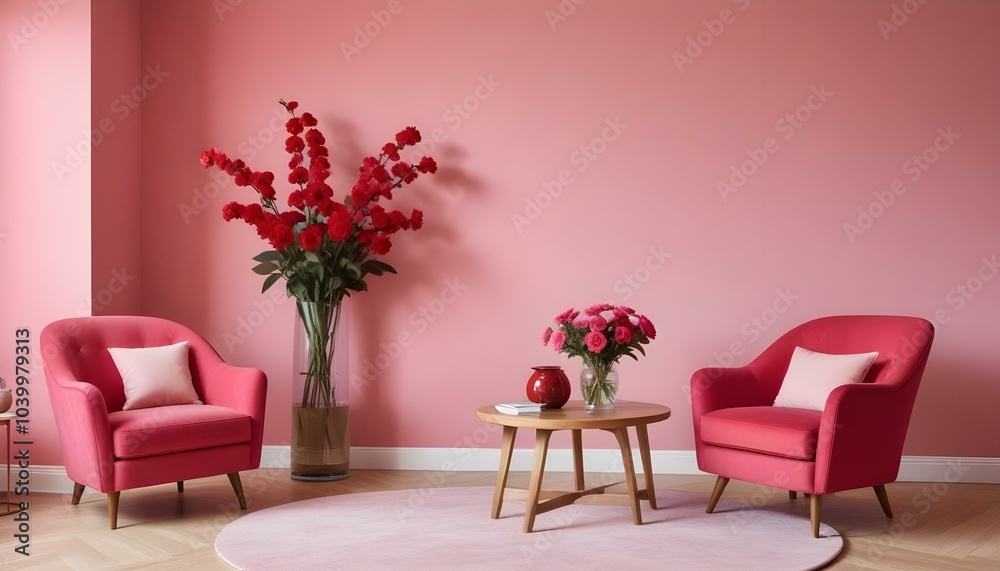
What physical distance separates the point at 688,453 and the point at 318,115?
2.80 meters

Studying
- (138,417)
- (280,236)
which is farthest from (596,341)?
(138,417)

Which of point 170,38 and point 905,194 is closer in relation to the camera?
point 905,194

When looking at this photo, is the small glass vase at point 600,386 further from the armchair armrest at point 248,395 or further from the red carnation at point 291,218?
the red carnation at point 291,218

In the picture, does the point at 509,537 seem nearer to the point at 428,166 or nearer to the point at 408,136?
the point at 428,166

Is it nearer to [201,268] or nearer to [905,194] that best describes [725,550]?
[905,194]

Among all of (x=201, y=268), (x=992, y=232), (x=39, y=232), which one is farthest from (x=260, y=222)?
(x=992, y=232)

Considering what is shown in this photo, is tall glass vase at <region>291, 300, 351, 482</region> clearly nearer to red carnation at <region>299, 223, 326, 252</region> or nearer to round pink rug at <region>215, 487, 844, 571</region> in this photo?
red carnation at <region>299, 223, 326, 252</region>

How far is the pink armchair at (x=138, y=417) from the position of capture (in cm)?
360

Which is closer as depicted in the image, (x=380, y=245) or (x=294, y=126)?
(x=380, y=245)

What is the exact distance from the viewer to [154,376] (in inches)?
161

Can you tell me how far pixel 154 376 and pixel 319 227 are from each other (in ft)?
3.60

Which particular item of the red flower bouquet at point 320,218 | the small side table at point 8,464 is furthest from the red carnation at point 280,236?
the small side table at point 8,464

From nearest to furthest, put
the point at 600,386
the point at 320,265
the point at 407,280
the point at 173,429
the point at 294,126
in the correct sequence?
1. the point at 173,429
2. the point at 600,386
3. the point at 320,265
4. the point at 294,126
5. the point at 407,280

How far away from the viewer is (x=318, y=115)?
5.08 metres
